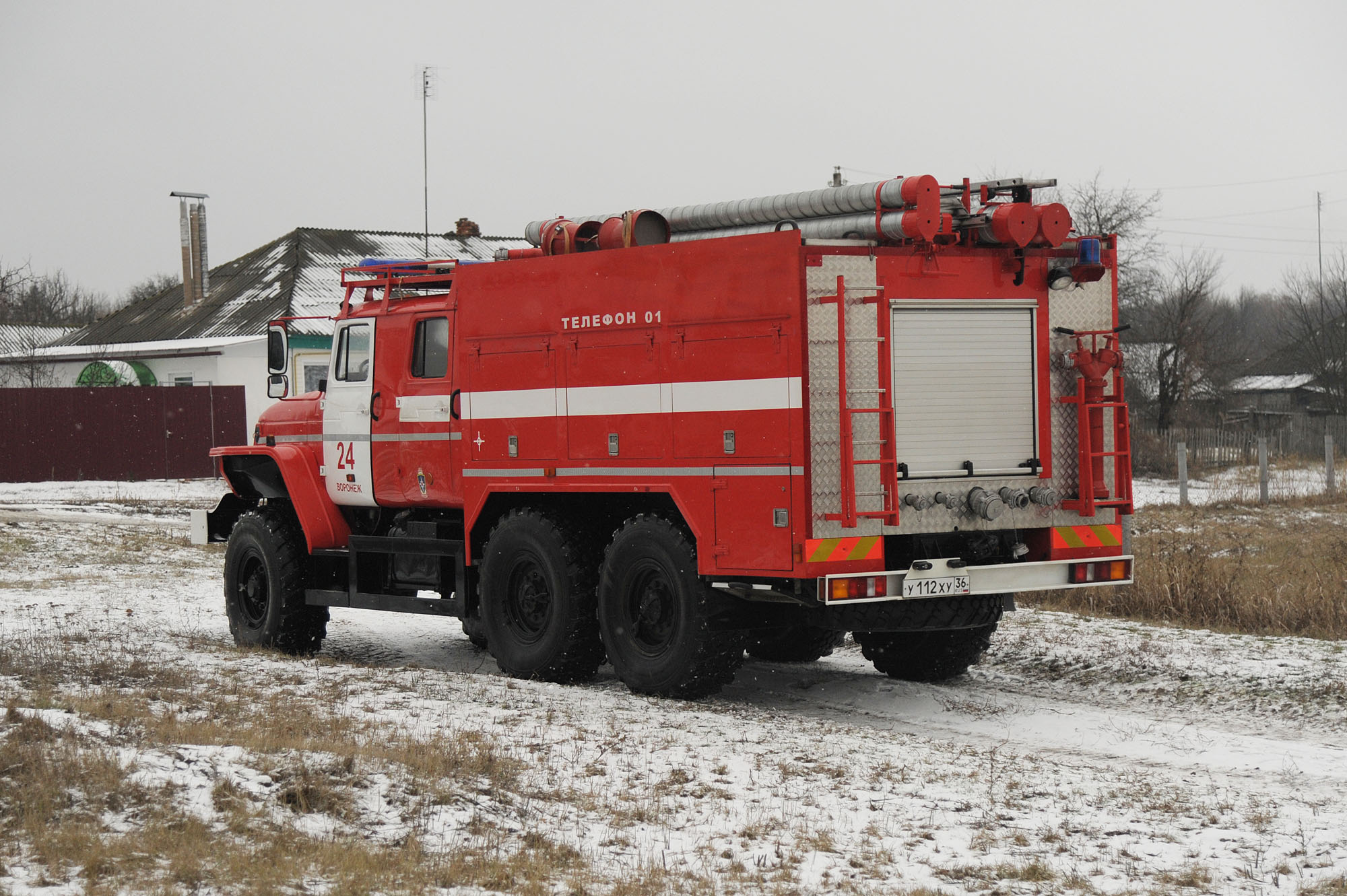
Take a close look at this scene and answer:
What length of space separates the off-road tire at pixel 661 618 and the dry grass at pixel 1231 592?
526 cm

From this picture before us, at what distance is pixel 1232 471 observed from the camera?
3625 centimetres

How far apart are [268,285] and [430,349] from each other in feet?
117

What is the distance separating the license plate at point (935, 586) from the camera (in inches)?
374

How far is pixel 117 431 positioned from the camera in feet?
122

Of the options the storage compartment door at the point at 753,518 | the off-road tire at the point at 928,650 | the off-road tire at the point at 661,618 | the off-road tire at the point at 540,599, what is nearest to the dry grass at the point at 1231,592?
the off-road tire at the point at 928,650

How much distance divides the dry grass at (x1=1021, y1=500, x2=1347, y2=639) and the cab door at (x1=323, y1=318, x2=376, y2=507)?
6.88 meters

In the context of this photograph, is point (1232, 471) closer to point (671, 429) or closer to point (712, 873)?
point (671, 429)

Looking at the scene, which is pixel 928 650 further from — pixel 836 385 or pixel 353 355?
pixel 353 355

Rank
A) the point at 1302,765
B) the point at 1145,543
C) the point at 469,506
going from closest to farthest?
the point at 1302,765
the point at 469,506
the point at 1145,543

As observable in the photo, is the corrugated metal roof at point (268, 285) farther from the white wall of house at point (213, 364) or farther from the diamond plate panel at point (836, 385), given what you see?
the diamond plate panel at point (836, 385)

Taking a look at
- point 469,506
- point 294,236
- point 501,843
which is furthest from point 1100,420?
point 294,236

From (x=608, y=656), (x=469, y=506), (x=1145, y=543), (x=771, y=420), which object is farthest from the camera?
(x=1145, y=543)

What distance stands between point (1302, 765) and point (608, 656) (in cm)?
455

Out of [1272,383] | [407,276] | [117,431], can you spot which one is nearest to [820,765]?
[407,276]
